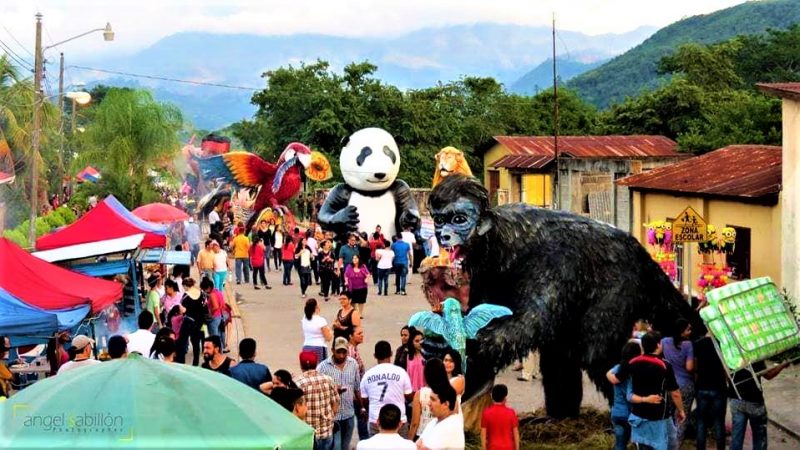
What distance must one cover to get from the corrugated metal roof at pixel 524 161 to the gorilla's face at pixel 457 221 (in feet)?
64.6

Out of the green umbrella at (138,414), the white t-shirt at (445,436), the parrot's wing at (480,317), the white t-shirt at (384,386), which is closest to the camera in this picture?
the green umbrella at (138,414)

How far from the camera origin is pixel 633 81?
98.7 metres

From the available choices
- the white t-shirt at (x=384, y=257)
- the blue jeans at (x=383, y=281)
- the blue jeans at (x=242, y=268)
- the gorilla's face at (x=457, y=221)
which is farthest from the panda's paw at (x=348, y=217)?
the gorilla's face at (x=457, y=221)

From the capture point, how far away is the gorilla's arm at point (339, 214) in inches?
999

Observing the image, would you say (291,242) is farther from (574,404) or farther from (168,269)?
(574,404)

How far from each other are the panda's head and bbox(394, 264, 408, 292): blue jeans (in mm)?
1633

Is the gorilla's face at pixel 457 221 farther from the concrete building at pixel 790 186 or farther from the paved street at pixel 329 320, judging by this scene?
the concrete building at pixel 790 186

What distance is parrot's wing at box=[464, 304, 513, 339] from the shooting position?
39.7 feet

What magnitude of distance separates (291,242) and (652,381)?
16.8m

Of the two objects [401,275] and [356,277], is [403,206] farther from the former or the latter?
[356,277]

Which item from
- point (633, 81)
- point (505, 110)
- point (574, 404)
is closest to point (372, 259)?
point (574, 404)

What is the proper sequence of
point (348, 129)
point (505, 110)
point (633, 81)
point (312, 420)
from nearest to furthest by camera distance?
point (312, 420) → point (348, 129) → point (505, 110) → point (633, 81)

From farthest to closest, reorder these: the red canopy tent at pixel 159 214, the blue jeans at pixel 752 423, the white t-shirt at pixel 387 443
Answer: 1. the red canopy tent at pixel 159 214
2. the blue jeans at pixel 752 423
3. the white t-shirt at pixel 387 443

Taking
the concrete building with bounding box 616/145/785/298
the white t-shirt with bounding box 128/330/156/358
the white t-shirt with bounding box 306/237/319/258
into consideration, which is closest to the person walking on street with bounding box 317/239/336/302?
the white t-shirt with bounding box 306/237/319/258
